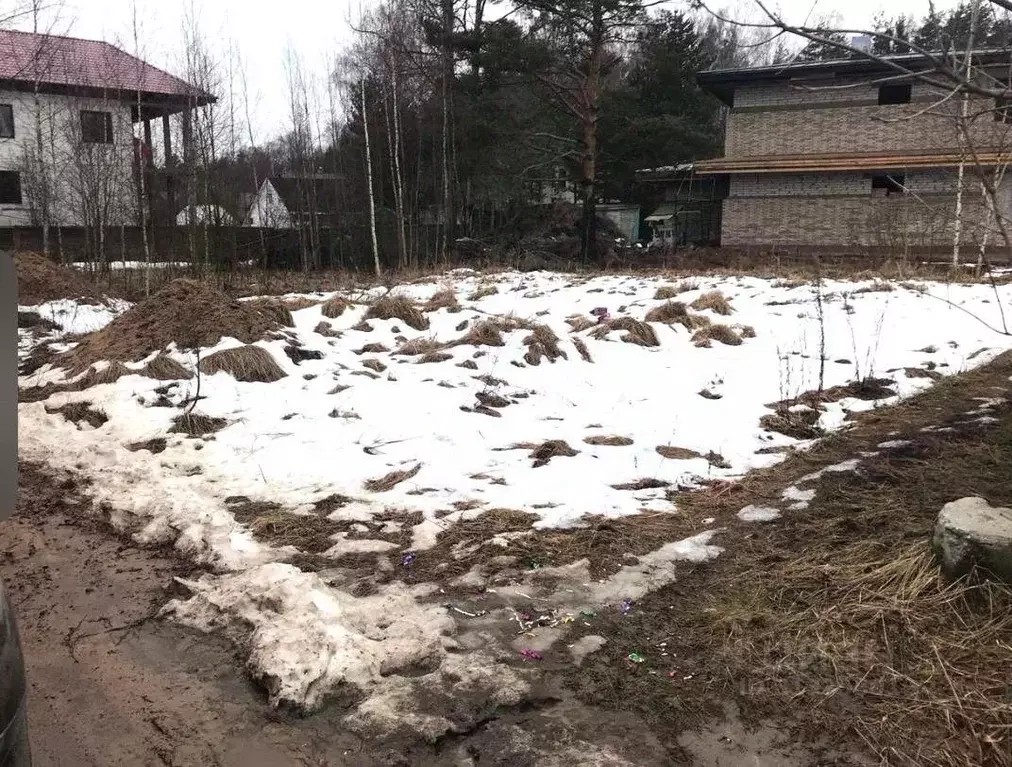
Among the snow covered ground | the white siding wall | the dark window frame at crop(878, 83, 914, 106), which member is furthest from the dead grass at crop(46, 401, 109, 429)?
the dark window frame at crop(878, 83, 914, 106)

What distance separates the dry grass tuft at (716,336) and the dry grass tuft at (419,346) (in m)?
3.27

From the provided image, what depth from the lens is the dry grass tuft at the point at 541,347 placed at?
848 centimetres

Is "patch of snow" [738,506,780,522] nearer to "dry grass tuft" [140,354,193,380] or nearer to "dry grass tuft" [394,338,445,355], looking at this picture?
"dry grass tuft" [394,338,445,355]

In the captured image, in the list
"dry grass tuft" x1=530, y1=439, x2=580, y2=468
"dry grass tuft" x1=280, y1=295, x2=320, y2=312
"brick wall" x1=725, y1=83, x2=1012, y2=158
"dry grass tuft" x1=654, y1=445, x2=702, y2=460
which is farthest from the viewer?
"brick wall" x1=725, y1=83, x2=1012, y2=158

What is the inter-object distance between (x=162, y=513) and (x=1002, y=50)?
4.78 m

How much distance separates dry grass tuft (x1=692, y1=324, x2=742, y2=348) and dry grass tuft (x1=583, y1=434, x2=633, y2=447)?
378 cm

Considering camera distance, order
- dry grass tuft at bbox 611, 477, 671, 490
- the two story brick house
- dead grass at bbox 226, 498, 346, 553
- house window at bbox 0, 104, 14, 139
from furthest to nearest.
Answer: house window at bbox 0, 104, 14, 139
the two story brick house
dry grass tuft at bbox 611, 477, 671, 490
dead grass at bbox 226, 498, 346, 553

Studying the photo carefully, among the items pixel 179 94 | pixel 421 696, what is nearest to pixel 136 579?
pixel 421 696

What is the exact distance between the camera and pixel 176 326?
8531 millimetres

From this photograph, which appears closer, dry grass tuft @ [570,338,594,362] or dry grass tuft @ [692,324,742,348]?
dry grass tuft @ [570,338,594,362]

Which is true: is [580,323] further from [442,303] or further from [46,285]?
[46,285]

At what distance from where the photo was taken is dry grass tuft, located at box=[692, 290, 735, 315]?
36.0ft

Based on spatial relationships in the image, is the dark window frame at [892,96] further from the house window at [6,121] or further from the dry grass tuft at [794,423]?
the house window at [6,121]

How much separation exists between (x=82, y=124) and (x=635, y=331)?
1949 centimetres
